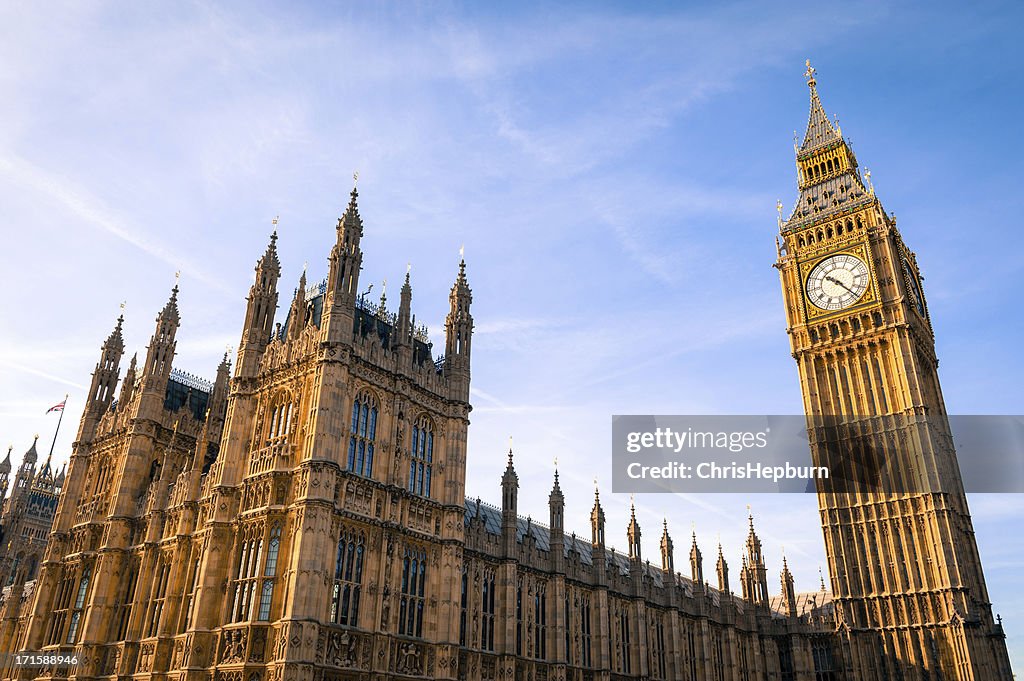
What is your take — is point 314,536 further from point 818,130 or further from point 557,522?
point 818,130

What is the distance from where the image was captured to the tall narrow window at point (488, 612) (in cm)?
4097

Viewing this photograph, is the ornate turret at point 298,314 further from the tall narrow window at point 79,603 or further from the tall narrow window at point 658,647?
the tall narrow window at point 658,647

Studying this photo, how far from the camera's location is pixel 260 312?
44125mm

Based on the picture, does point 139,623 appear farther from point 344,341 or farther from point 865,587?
point 865,587

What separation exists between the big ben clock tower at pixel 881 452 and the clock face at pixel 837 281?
0.12 metres

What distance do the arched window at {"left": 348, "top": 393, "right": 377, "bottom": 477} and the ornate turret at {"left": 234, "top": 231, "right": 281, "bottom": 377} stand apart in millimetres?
6914

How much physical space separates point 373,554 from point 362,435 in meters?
5.67

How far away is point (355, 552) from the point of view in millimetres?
35906

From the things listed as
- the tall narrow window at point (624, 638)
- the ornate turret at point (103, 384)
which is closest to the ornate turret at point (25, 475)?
the ornate turret at point (103, 384)

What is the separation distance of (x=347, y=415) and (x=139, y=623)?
15.5 meters

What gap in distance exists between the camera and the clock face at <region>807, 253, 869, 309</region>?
249ft

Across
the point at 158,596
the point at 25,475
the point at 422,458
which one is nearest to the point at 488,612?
the point at 422,458

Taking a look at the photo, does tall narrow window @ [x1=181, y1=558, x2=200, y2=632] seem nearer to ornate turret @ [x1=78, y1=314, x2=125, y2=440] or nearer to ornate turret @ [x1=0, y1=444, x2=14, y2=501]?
ornate turret @ [x1=78, y1=314, x2=125, y2=440]

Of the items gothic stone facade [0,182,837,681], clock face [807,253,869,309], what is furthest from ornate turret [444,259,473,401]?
clock face [807,253,869,309]
